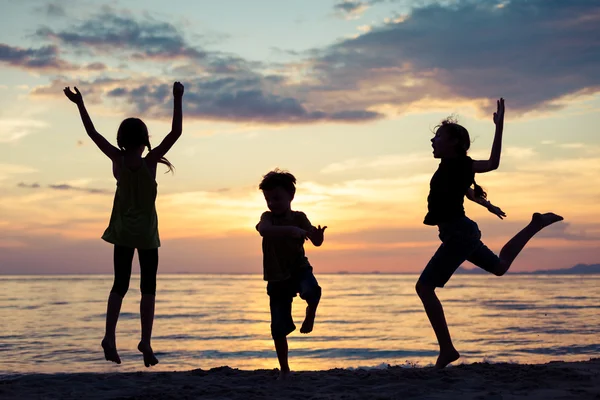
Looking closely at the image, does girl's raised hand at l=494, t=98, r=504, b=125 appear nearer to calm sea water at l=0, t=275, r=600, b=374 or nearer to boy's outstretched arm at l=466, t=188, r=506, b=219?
boy's outstretched arm at l=466, t=188, r=506, b=219

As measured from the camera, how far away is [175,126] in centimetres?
583

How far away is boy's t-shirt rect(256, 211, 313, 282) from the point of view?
6219mm

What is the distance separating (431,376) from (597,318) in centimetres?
2138

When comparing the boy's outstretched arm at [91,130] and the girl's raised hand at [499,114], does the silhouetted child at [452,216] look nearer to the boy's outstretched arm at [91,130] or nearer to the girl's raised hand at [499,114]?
the girl's raised hand at [499,114]

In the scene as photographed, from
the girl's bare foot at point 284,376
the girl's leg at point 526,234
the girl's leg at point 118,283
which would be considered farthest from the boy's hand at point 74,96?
the girl's leg at point 526,234

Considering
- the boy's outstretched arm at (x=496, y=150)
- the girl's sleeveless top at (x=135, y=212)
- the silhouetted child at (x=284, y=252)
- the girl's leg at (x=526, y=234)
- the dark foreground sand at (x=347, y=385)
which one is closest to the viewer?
the dark foreground sand at (x=347, y=385)

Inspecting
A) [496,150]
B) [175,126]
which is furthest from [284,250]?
[496,150]

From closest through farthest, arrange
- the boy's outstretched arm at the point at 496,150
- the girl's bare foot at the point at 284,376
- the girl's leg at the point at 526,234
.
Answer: the boy's outstretched arm at the point at 496,150, the girl's bare foot at the point at 284,376, the girl's leg at the point at 526,234

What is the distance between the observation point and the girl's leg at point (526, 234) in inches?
271

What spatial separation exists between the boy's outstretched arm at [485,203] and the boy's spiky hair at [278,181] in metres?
1.90

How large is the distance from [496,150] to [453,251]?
3.61 ft

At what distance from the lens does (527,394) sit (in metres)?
5.36

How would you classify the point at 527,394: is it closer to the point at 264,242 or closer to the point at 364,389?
the point at 364,389

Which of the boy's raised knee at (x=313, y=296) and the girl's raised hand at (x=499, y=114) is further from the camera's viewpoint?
the girl's raised hand at (x=499, y=114)
